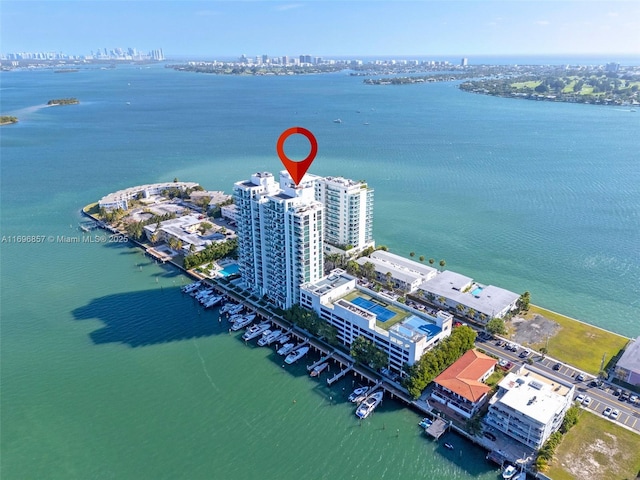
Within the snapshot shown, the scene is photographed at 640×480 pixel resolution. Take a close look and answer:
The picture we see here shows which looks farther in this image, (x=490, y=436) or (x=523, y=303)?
(x=523, y=303)

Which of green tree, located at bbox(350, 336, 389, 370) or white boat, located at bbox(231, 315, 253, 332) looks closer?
green tree, located at bbox(350, 336, 389, 370)

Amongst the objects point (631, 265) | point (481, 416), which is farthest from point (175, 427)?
point (631, 265)

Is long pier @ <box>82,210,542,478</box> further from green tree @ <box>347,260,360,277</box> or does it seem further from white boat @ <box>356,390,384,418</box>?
green tree @ <box>347,260,360,277</box>

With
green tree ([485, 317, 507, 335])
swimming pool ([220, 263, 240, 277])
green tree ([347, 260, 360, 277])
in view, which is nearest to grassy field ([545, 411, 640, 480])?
green tree ([485, 317, 507, 335])

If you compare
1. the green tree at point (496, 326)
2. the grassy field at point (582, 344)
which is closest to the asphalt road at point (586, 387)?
the green tree at point (496, 326)

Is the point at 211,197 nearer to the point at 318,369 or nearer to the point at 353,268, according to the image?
the point at 353,268

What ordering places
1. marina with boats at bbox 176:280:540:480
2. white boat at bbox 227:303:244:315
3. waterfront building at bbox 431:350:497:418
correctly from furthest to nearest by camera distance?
white boat at bbox 227:303:244:315
waterfront building at bbox 431:350:497:418
marina with boats at bbox 176:280:540:480

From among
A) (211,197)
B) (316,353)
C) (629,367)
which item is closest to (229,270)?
(316,353)

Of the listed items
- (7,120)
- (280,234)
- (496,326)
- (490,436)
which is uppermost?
(280,234)
